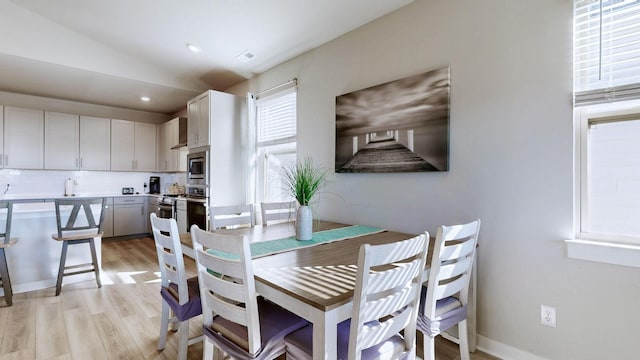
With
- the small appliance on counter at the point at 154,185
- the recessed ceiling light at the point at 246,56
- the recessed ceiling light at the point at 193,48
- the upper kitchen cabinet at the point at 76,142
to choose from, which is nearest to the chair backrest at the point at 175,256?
the recessed ceiling light at the point at 246,56

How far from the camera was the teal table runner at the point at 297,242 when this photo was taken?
171 centimetres

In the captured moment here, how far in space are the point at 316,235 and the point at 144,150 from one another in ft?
17.5

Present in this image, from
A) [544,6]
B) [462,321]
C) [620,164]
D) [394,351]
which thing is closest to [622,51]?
[544,6]

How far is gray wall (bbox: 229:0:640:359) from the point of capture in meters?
1.70

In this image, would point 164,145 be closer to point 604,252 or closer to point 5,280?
point 5,280

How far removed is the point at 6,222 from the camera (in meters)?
2.78

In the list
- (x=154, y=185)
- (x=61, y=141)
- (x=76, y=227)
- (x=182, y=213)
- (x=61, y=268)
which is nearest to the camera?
(x=61, y=268)

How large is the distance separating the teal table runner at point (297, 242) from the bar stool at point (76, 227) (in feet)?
7.83

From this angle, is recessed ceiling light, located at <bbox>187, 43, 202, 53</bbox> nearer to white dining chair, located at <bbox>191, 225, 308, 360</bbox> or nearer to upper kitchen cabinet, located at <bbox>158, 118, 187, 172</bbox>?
upper kitchen cabinet, located at <bbox>158, 118, 187, 172</bbox>

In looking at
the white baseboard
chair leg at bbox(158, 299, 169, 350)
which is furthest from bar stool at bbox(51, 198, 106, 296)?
the white baseboard

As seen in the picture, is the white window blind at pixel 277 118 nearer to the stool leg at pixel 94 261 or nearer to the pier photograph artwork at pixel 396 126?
the pier photograph artwork at pixel 396 126

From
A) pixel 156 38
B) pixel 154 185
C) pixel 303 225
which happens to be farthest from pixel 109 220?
pixel 303 225

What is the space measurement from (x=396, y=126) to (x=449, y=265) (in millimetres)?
1288

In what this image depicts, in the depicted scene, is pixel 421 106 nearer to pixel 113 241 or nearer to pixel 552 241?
pixel 552 241
